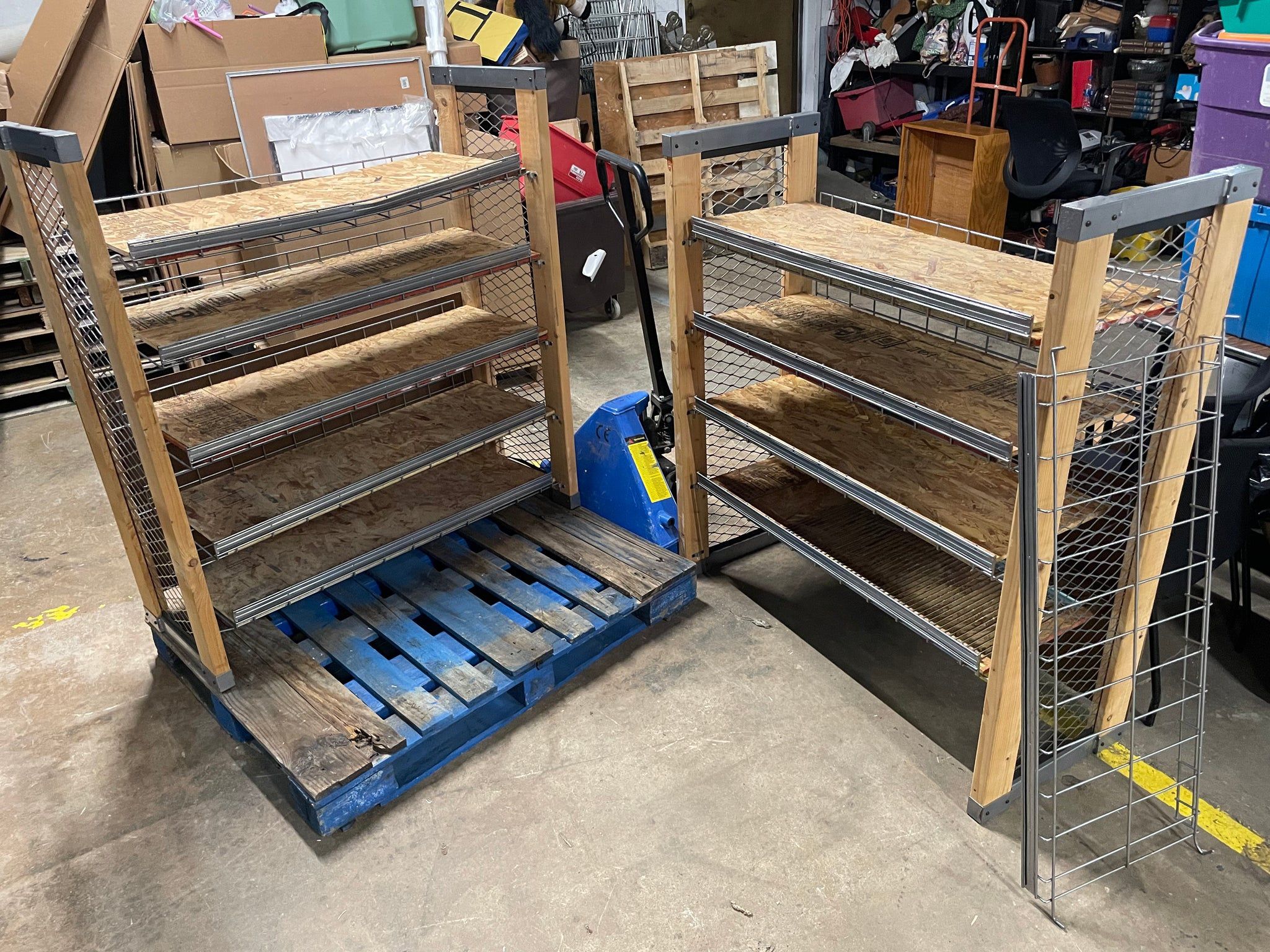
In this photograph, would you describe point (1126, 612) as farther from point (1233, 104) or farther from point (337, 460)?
point (1233, 104)

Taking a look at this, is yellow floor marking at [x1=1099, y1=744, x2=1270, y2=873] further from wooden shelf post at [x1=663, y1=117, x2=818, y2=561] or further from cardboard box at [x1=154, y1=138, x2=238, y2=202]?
cardboard box at [x1=154, y1=138, x2=238, y2=202]

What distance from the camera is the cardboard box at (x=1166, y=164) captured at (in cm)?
674

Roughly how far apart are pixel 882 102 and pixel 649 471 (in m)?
7.11

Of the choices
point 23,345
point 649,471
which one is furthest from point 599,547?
point 23,345

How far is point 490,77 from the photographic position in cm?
322

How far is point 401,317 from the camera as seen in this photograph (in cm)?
359

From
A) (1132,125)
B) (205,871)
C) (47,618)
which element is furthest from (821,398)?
(1132,125)

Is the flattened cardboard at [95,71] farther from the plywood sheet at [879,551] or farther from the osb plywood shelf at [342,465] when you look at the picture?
the plywood sheet at [879,551]

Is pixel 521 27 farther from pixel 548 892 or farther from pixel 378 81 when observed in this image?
pixel 548 892

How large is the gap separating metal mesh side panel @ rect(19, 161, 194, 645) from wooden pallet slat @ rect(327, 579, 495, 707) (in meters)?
0.52

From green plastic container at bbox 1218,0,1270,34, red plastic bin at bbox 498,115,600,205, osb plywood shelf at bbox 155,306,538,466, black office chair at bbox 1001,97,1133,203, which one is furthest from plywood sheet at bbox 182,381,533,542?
black office chair at bbox 1001,97,1133,203

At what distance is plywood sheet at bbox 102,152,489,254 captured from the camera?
2482 mm

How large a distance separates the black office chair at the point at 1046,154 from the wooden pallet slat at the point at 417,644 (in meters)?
5.14

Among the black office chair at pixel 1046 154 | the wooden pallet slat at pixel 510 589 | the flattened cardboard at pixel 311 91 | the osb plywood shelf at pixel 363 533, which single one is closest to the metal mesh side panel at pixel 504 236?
the flattened cardboard at pixel 311 91
